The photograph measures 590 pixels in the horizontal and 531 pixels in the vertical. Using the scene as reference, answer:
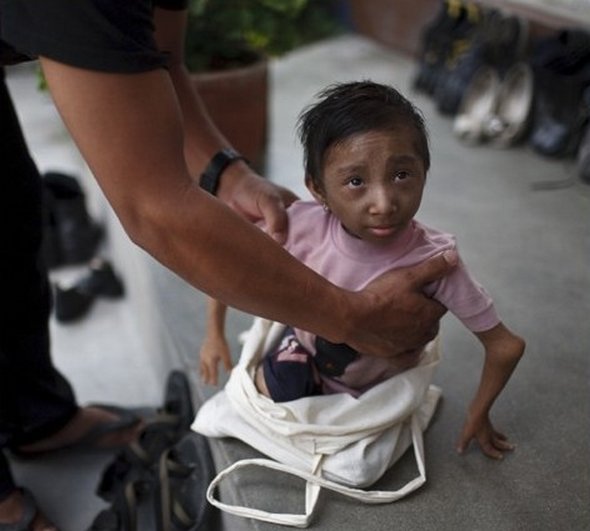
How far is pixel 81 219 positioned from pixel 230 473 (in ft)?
4.40

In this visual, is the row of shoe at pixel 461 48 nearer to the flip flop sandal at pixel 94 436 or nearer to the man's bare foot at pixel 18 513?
the flip flop sandal at pixel 94 436

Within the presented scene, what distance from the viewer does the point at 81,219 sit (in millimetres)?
2074

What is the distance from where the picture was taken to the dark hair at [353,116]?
0.76 metres

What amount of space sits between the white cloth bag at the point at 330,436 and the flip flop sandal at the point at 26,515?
397 millimetres

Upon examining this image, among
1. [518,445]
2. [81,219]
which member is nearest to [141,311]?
[81,219]

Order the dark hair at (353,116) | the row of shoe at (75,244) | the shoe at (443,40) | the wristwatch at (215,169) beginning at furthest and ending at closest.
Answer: the shoe at (443,40), the row of shoe at (75,244), the wristwatch at (215,169), the dark hair at (353,116)

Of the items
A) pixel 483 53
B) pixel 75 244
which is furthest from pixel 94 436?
pixel 483 53

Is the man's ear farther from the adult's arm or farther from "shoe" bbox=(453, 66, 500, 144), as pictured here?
"shoe" bbox=(453, 66, 500, 144)

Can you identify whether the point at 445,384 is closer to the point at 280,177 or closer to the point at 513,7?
the point at 280,177

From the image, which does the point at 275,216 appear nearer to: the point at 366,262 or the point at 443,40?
the point at 366,262

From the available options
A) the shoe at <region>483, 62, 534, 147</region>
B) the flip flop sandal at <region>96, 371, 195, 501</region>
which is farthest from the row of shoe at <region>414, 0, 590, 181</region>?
the flip flop sandal at <region>96, 371, 195, 501</region>

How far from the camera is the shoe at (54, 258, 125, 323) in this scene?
185 centimetres

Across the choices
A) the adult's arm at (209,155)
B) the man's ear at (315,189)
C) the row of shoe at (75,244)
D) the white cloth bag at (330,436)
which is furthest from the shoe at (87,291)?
the man's ear at (315,189)

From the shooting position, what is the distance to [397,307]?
82 cm
